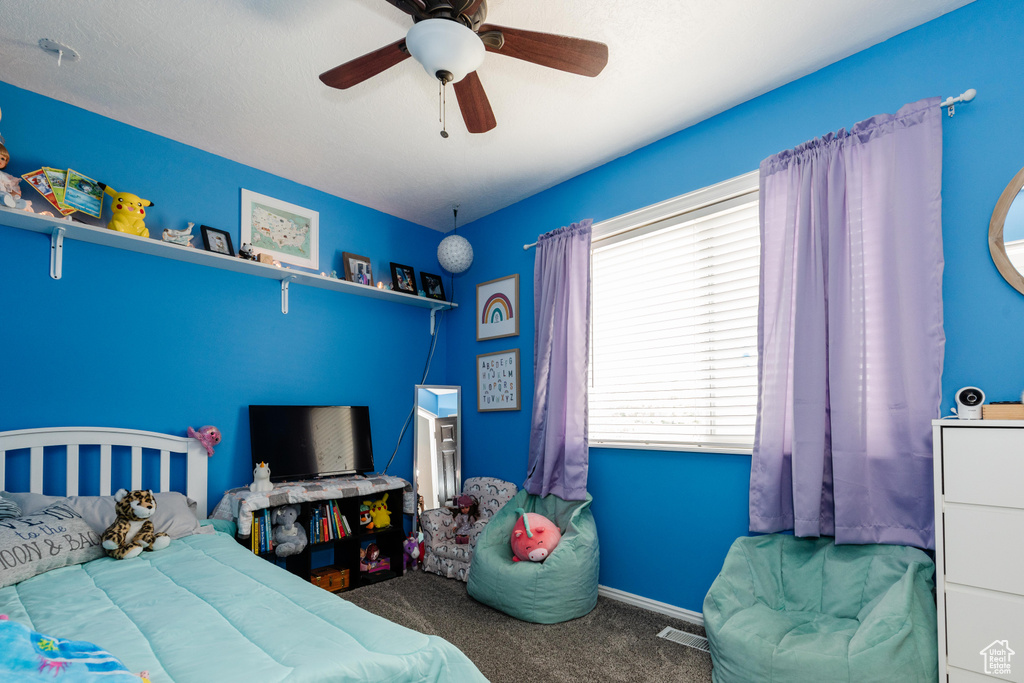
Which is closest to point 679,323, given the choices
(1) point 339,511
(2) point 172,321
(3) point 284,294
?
(1) point 339,511

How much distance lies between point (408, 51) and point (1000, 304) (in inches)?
91.1

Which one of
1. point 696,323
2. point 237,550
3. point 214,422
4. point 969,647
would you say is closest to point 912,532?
point 969,647

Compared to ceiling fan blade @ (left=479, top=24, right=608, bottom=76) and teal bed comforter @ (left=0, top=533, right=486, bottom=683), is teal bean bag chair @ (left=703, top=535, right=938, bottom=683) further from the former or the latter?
ceiling fan blade @ (left=479, top=24, right=608, bottom=76)

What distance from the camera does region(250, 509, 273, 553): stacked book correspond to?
280 cm

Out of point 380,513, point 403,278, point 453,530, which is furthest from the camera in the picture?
point 403,278

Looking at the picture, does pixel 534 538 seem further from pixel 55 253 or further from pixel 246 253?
pixel 55 253

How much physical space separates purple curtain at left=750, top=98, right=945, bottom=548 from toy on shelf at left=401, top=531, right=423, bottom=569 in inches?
86.0

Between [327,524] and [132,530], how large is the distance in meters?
1.10

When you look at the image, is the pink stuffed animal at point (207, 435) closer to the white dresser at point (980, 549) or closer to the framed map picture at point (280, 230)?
the framed map picture at point (280, 230)

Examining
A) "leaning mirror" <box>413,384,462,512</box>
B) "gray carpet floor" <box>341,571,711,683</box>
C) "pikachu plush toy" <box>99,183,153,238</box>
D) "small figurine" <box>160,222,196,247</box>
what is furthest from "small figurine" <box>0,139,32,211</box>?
"gray carpet floor" <box>341,571,711,683</box>

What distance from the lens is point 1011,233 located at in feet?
6.17

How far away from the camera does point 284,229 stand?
11.3 ft

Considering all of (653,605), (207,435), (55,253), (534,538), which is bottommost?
(653,605)

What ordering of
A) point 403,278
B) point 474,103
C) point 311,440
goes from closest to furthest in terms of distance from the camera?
point 474,103, point 311,440, point 403,278
